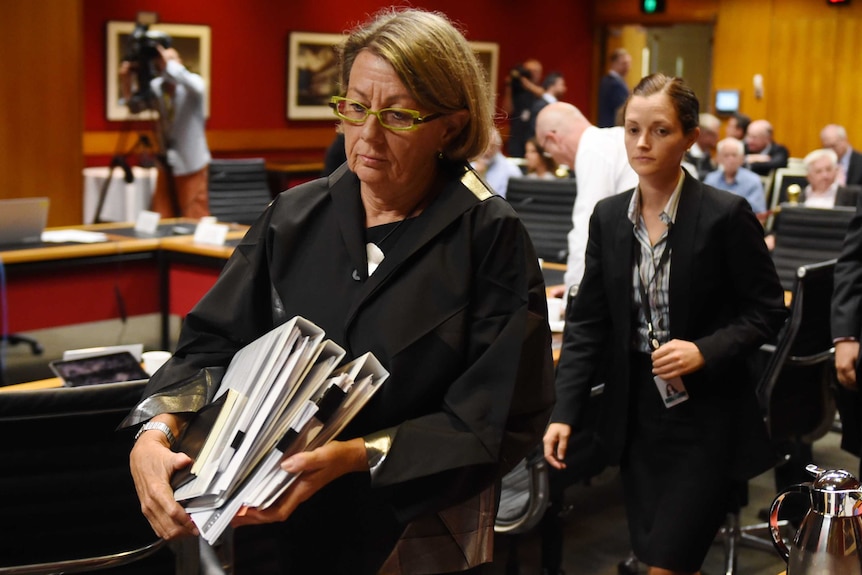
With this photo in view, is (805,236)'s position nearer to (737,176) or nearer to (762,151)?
(737,176)

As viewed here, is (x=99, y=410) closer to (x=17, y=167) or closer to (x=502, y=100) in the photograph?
(x=17, y=167)

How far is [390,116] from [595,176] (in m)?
2.53

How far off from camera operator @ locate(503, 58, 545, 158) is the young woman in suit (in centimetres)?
927

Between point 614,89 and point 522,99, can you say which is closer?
point 522,99

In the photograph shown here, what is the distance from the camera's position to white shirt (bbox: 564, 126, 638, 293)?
3.86 m

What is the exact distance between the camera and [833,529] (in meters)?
1.33

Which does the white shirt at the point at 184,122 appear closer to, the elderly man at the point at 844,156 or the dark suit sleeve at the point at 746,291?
the elderly man at the point at 844,156

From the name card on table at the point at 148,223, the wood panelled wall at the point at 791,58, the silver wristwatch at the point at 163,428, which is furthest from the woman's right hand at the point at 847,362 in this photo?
the wood panelled wall at the point at 791,58

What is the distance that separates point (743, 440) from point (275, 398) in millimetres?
1488

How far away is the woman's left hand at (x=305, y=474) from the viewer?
129 cm

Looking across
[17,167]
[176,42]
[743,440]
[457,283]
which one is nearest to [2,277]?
[17,167]

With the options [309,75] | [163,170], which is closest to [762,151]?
[309,75]

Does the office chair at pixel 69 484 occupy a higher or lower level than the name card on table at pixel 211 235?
lower

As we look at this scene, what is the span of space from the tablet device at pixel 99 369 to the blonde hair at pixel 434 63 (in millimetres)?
1441
